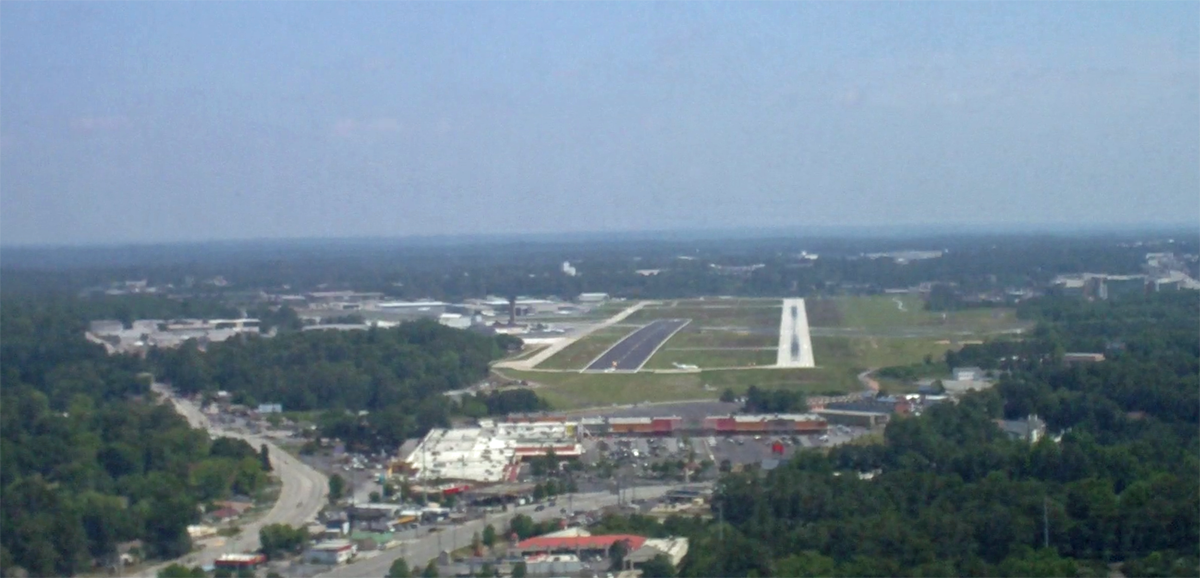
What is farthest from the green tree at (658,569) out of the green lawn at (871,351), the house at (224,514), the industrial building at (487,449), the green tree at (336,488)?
the green lawn at (871,351)

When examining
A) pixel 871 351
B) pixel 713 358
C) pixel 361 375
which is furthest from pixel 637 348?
pixel 361 375

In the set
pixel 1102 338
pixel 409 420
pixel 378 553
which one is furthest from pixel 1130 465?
pixel 1102 338

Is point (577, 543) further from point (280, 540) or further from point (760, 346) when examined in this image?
point (760, 346)

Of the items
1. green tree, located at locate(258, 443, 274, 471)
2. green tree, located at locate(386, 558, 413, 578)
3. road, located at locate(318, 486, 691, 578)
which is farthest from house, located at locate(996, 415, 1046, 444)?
green tree, located at locate(258, 443, 274, 471)

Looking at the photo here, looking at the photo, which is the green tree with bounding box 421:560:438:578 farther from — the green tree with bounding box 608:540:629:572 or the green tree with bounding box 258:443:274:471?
the green tree with bounding box 258:443:274:471

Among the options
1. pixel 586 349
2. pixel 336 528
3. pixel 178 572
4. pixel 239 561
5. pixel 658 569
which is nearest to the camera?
pixel 658 569

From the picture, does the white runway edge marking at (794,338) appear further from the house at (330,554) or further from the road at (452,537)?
the house at (330,554)
